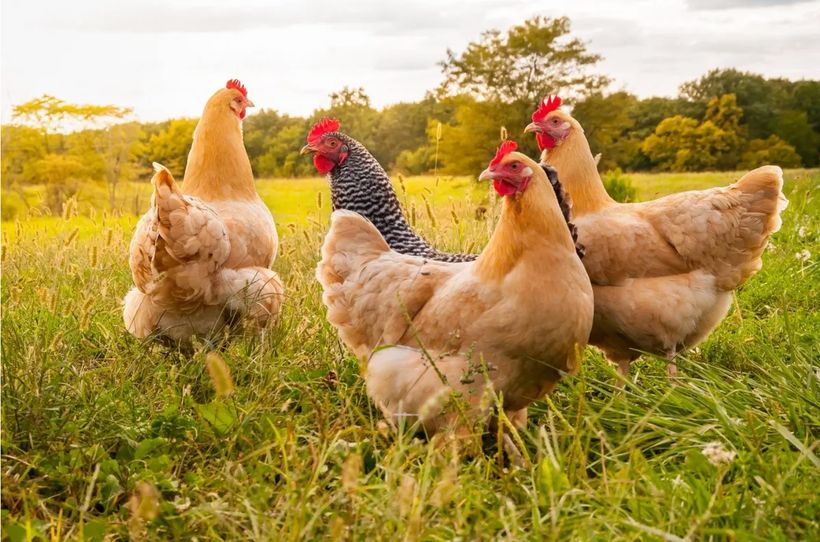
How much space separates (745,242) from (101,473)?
3.62 metres

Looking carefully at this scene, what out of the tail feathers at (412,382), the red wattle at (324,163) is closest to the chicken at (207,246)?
the red wattle at (324,163)

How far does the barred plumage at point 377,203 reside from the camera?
4047 mm

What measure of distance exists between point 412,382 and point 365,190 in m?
1.35

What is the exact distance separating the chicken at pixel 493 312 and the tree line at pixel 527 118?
15411mm

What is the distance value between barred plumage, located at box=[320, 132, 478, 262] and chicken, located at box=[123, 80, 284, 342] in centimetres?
65

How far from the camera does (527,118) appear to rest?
74.2 feet

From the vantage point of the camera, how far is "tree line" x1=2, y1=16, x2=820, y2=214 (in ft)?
66.4

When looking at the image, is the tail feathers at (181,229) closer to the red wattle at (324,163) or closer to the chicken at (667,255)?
the red wattle at (324,163)

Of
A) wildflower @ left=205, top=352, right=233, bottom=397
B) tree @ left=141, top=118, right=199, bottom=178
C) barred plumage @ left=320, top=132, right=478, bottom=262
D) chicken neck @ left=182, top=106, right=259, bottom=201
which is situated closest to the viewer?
wildflower @ left=205, top=352, right=233, bottom=397

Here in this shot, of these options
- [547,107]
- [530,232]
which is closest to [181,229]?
[530,232]

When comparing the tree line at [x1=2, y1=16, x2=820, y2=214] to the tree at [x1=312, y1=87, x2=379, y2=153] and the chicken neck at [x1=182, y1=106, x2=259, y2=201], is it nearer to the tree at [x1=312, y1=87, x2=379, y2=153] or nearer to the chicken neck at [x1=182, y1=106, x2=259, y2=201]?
the tree at [x1=312, y1=87, x2=379, y2=153]

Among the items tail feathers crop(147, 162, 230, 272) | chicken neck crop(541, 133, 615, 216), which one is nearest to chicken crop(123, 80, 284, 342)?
tail feathers crop(147, 162, 230, 272)

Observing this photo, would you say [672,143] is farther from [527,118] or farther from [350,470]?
[350,470]

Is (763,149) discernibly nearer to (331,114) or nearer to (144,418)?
(331,114)
